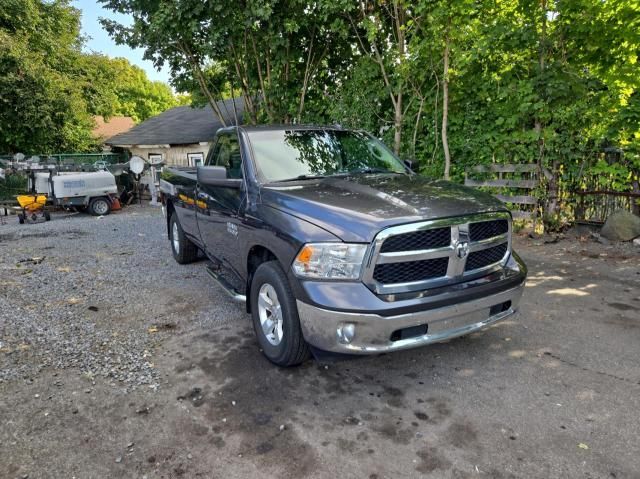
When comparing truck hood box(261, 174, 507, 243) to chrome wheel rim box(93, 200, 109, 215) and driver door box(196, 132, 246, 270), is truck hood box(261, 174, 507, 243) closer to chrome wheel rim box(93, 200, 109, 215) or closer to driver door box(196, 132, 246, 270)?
driver door box(196, 132, 246, 270)

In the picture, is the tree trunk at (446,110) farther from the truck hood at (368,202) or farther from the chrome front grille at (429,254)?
the chrome front grille at (429,254)

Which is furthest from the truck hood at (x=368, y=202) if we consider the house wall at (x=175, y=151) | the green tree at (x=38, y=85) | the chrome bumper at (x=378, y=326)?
the green tree at (x=38, y=85)

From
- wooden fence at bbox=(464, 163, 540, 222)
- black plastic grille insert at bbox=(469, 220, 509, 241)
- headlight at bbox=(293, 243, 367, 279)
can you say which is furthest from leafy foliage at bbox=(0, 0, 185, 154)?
black plastic grille insert at bbox=(469, 220, 509, 241)

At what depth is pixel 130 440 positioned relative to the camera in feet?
8.55

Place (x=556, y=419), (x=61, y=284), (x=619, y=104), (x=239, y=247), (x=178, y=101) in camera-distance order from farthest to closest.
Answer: (x=178, y=101)
(x=619, y=104)
(x=61, y=284)
(x=239, y=247)
(x=556, y=419)

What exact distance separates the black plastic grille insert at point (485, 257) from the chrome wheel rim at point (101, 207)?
12.5 m

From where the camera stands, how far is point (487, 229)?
3184 millimetres

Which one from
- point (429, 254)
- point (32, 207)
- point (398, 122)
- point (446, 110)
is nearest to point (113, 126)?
point (32, 207)

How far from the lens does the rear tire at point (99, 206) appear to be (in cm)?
1283

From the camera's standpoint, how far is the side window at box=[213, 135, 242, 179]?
4131 mm

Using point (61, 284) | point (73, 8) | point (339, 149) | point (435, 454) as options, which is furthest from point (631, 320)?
point (73, 8)

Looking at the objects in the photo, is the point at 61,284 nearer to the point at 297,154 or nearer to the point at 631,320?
the point at 297,154

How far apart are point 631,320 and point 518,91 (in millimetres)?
4590

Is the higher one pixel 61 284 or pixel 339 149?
pixel 339 149
